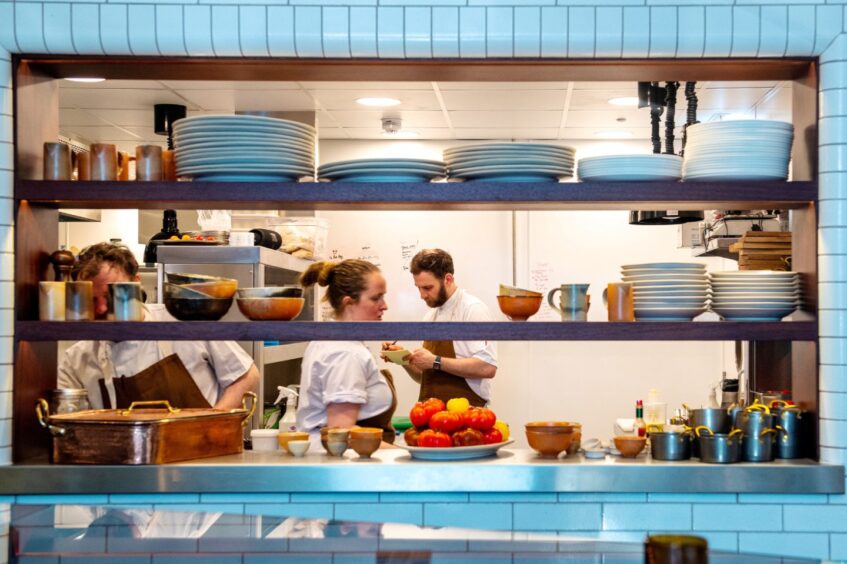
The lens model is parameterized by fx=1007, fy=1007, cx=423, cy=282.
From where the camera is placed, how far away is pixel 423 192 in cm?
287

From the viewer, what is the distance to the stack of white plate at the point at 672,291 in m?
2.89

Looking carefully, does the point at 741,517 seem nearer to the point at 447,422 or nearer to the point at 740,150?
the point at 447,422

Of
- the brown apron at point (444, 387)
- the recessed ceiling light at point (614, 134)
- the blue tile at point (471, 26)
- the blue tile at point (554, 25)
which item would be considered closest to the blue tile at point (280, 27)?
the blue tile at point (471, 26)

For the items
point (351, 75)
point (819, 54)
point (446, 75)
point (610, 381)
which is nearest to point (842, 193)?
point (819, 54)

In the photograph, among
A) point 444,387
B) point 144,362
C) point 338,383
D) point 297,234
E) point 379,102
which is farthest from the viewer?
point 379,102

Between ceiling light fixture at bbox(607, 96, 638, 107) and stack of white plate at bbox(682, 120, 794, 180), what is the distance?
2.82m

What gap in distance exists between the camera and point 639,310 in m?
2.91

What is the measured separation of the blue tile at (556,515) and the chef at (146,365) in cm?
147

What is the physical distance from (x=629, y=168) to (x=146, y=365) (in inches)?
81.1

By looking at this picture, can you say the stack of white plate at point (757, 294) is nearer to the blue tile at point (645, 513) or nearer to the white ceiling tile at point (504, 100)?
the blue tile at point (645, 513)

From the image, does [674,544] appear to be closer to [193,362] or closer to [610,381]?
[193,362]

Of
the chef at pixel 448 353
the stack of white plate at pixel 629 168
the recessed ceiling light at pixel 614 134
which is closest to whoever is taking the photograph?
the stack of white plate at pixel 629 168

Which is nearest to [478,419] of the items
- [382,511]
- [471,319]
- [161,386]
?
[382,511]

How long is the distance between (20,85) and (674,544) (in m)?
2.39
